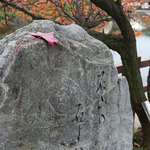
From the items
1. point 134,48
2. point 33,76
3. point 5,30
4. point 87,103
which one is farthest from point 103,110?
point 5,30

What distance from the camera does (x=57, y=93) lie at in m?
1.81

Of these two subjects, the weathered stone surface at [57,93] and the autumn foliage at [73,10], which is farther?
the autumn foliage at [73,10]

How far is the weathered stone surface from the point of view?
163 centimetres

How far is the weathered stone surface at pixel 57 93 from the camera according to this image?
1630 millimetres

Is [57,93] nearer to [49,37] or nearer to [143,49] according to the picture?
[49,37]

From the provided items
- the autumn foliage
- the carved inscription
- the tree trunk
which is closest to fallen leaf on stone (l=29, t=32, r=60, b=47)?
the carved inscription

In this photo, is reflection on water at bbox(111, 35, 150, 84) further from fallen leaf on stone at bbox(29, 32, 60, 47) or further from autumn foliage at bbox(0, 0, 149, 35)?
fallen leaf on stone at bbox(29, 32, 60, 47)

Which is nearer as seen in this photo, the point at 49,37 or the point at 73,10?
the point at 49,37

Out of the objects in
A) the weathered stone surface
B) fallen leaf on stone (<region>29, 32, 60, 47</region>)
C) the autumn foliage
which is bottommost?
the weathered stone surface

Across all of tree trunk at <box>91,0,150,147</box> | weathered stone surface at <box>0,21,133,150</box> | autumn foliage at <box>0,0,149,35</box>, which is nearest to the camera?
weathered stone surface at <box>0,21,133,150</box>

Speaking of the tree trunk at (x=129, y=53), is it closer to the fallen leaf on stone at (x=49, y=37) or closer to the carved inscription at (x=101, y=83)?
the carved inscription at (x=101, y=83)

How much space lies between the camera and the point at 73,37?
85.1 inches

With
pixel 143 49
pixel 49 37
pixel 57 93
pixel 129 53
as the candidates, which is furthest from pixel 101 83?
pixel 143 49

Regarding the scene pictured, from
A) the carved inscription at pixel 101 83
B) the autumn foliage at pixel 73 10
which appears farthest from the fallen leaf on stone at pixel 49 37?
the autumn foliage at pixel 73 10
